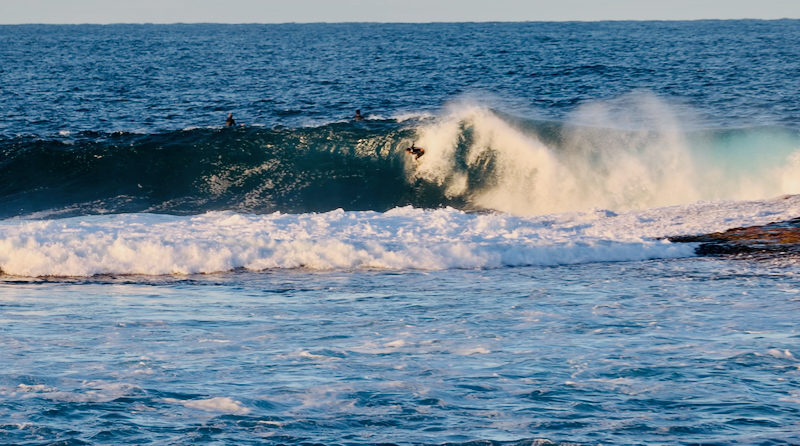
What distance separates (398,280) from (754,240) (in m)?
5.87

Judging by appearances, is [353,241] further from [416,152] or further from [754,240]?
[416,152]

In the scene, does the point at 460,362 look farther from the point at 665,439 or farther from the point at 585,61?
the point at 585,61

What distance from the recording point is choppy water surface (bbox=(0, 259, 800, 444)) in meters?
7.16

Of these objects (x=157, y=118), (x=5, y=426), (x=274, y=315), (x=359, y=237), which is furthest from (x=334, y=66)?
(x=5, y=426)

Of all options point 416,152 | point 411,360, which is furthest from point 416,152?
point 411,360

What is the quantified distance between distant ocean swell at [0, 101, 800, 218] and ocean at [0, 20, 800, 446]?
0.29 feet

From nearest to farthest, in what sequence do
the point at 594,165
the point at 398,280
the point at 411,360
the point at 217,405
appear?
the point at 217,405 < the point at 411,360 < the point at 398,280 < the point at 594,165

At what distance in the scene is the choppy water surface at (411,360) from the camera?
7160 mm

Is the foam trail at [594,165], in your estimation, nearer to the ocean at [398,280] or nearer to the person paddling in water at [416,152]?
the ocean at [398,280]

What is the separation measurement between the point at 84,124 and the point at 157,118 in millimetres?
2804

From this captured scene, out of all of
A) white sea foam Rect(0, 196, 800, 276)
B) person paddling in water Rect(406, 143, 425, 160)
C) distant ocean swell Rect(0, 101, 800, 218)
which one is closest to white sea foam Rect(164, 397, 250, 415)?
white sea foam Rect(0, 196, 800, 276)

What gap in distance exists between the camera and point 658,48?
7256 centimetres

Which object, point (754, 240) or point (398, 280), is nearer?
point (398, 280)

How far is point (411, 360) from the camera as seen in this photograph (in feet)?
29.5
